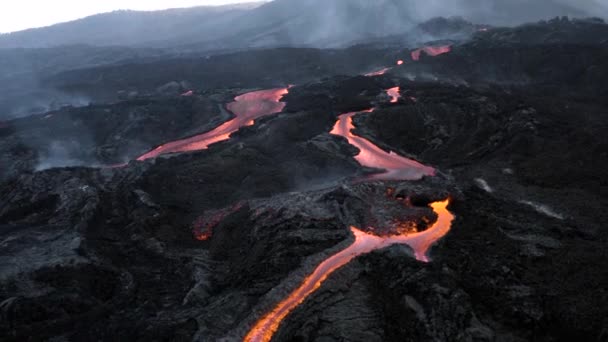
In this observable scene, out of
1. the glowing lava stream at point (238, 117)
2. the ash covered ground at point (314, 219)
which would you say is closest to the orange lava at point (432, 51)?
the ash covered ground at point (314, 219)

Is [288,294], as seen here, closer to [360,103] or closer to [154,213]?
[154,213]

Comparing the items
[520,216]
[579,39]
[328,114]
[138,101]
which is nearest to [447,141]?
[328,114]

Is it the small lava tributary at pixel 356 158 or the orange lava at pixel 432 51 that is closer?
the small lava tributary at pixel 356 158

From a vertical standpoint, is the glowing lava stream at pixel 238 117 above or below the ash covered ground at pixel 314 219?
above

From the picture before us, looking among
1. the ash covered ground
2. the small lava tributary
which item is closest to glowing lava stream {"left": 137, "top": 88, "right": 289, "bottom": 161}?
the small lava tributary

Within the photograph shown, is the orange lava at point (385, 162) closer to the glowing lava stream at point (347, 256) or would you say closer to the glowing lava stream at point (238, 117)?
the glowing lava stream at point (347, 256)

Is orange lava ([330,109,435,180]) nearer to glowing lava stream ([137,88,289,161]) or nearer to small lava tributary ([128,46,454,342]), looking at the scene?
small lava tributary ([128,46,454,342])

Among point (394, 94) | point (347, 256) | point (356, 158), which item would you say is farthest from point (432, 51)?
point (347, 256)

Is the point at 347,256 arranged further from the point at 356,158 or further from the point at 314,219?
the point at 356,158
